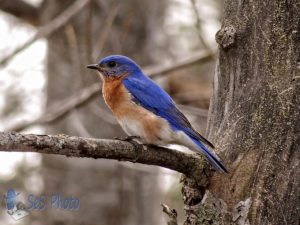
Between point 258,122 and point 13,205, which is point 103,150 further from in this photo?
point 13,205

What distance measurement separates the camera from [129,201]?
6.74m

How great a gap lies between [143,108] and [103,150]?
1.34m

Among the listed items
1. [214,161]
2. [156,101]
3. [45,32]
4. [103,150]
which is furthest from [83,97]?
[103,150]

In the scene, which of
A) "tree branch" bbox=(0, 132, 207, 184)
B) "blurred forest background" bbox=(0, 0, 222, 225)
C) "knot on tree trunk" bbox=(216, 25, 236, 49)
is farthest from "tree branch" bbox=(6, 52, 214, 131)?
"knot on tree trunk" bbox=(216, 25, 236, 49)

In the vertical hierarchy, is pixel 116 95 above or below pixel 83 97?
below

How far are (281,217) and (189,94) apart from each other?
4212 mm

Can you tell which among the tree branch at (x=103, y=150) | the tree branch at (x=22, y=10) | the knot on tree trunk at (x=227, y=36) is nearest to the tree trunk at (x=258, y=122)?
the knot on tree trunk at (x=227, y=36)

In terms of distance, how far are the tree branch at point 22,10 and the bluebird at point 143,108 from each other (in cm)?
218

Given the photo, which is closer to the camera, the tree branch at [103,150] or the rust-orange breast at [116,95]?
the tree branch at [103,150]

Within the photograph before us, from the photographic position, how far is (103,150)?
315 centimetres

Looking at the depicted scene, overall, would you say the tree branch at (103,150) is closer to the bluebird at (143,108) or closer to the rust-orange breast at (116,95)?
the bluebird at (143,108)

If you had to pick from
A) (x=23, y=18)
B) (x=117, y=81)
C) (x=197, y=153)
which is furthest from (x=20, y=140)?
(x=23, y=18)

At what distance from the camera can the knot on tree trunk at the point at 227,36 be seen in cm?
363

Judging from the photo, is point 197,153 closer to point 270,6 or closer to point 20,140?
point 270,6
